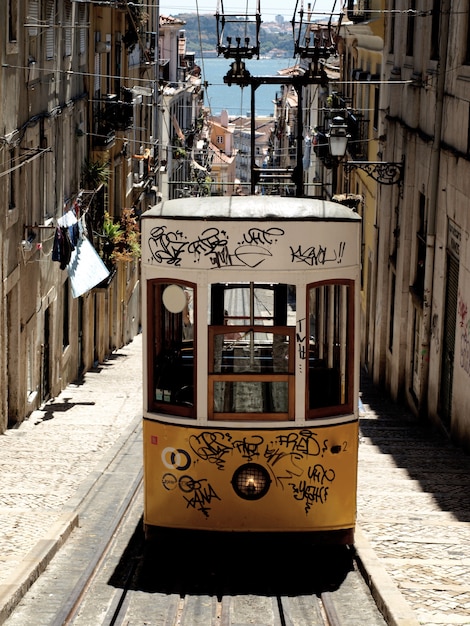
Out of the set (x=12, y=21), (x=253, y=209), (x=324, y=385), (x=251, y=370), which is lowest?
Answer: (x=324, y=385)

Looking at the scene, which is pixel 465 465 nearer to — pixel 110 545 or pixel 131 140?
pixel 110 545

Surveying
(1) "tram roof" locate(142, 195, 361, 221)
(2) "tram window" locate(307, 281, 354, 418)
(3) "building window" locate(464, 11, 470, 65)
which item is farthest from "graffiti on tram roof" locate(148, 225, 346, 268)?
(3) "building window" locate(464, 11, 470, 65)

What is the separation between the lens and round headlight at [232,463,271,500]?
9.70m

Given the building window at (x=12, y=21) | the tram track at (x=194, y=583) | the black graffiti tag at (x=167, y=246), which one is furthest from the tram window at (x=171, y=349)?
the building window at (x=12, y=21)

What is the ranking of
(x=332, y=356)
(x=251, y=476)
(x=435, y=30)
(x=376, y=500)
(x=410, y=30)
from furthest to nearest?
(x=410, y=30) → (x=435, y=30) → (x=376, y=500) → (x=332, y=356) → (x=251, y=476)

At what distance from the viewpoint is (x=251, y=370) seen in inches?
379

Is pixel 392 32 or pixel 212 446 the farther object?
pixel 392 32

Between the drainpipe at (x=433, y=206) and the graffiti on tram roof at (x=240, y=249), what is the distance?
26.4 feet

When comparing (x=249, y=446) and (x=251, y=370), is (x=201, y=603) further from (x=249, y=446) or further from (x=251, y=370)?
(x=251, y=370)

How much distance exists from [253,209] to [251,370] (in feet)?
4.28

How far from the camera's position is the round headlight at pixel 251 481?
9.70 metres

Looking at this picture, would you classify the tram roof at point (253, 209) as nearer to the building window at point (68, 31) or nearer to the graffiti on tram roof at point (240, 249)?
the graffiti on tram roof at point (240, 249)

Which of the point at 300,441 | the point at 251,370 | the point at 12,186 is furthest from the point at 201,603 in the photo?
the point at 12,186

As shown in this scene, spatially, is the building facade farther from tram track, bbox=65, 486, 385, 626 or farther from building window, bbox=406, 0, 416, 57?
tram track, bbox=65, 486, 385, 626
